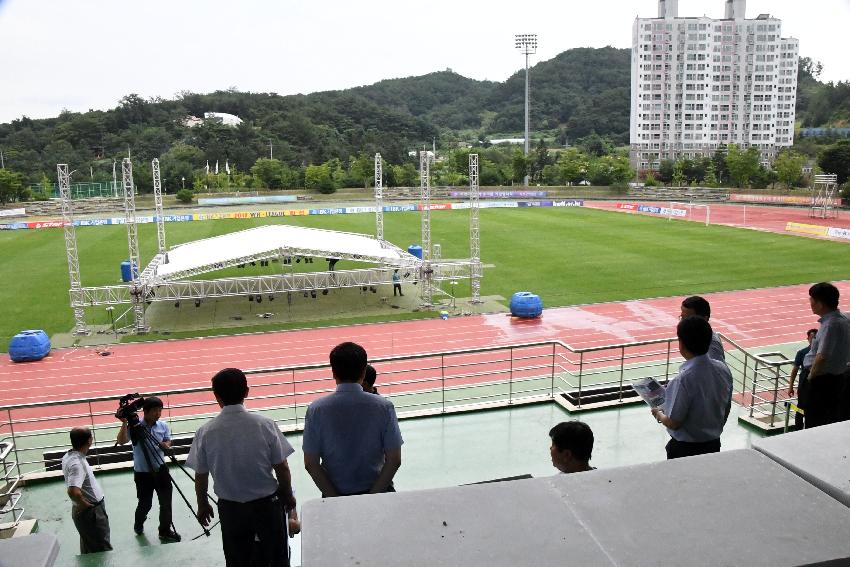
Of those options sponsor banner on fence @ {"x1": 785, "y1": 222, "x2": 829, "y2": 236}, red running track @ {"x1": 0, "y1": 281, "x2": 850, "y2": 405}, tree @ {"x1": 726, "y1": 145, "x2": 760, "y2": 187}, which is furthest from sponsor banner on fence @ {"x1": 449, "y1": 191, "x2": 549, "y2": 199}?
red running track @ {"x1": 0, "y1": 281, "x2": 850, "y2": 405}

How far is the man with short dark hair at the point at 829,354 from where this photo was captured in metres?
5.29

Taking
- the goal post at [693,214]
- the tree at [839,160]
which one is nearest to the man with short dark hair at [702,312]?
the goal post at [693,214]

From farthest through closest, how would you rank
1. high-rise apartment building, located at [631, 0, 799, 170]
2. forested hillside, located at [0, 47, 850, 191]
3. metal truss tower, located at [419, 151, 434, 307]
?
high-rise apartment building, located at [631, 0, 799, 170] → forested hillside, located at [0, 47, 850, 191] → metal truss tower, located at [419, 151, 434, 307]

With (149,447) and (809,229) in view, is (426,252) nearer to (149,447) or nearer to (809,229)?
(149,447)

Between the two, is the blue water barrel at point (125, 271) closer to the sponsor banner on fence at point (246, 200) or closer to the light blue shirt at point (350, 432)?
the light blue shirt at point (350, 432)

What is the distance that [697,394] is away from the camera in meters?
4.27

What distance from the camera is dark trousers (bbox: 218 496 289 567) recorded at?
389cm

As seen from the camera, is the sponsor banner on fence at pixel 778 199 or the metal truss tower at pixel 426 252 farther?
the sponsor banner on fence at pixel 778 199

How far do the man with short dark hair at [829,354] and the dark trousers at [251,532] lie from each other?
4.20m

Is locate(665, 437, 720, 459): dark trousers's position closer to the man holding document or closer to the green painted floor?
the man holding document

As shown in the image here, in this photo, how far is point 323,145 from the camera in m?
104

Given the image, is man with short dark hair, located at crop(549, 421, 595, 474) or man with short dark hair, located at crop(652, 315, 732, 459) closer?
man with short dark hair, located at crop(549, 421, 595, 474)

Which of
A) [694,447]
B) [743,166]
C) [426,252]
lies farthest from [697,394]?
[743,166]

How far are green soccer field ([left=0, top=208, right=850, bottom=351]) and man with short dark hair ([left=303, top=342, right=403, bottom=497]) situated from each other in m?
18.0
